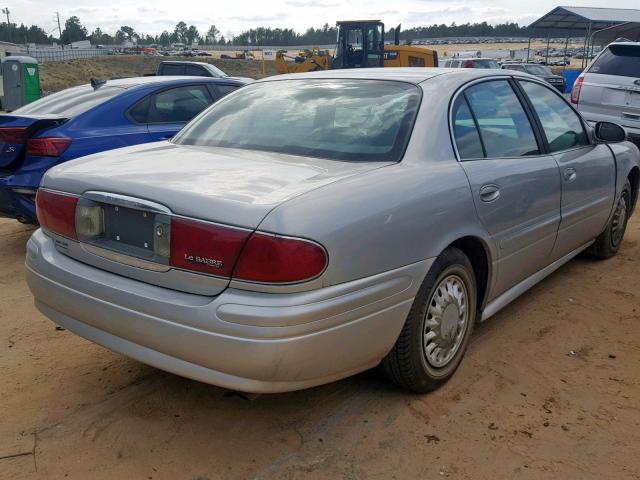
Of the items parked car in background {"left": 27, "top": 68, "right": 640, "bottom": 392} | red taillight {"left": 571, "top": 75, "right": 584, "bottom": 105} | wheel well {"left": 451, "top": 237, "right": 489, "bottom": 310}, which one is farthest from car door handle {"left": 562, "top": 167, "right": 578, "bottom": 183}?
red taillight {"left": 571, "top": 75, "right": 584, "bottom": 105}

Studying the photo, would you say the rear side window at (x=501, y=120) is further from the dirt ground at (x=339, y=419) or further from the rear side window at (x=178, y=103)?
the rear side window at (x=178, y=103)

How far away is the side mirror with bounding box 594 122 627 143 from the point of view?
174 inches

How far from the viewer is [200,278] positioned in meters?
2.35

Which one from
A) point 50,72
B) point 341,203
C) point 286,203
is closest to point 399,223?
point 341,203

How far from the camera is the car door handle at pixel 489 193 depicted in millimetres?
3113

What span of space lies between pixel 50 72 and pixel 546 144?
45728 mm

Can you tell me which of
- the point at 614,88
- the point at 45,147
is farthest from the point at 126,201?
the point at 614,88

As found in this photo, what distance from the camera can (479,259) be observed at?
3289 mm

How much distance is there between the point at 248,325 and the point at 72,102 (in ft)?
15.0

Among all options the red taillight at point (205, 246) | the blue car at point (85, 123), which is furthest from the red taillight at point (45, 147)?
the red taillight at point (205, 246)

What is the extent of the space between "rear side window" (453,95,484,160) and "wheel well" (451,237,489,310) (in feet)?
1.40

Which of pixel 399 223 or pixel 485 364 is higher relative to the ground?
pixel 399 223

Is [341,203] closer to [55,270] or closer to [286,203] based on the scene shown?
[286,203]

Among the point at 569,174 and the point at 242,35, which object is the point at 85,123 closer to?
the point at 569,174
